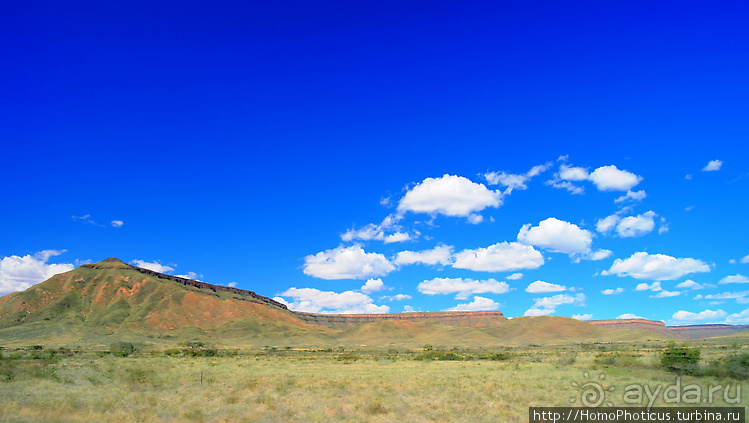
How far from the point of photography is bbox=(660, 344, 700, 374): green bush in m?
35.0

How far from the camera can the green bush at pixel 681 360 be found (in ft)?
115

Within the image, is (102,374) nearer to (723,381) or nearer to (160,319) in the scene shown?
(723,381)

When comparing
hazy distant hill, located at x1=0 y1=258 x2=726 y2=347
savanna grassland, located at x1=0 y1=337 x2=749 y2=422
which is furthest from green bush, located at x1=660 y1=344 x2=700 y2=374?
hazy distant hill, located at x1=0 y1=258 x2=726 y2=347

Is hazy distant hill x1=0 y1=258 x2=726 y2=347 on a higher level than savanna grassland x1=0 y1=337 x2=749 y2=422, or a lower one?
lower

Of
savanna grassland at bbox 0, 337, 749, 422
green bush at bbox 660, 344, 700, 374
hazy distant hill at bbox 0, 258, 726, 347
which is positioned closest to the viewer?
savanna grassland at bbox 0, 337, 749, 422

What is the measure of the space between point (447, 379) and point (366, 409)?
43.2 ft

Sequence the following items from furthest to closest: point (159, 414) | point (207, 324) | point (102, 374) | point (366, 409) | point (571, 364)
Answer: point (207, 324) < point (571, 364) < point (102, 374) < point (366, 409) < point (159, 414)

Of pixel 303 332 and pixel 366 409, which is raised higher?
pixel 366 409

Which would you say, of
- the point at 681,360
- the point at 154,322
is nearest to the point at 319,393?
the point at 681,360

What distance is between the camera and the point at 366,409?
2380 centimetres

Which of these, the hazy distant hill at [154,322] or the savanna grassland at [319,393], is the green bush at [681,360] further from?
the hazy distant hill at [154,322]

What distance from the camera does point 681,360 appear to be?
36.1 m

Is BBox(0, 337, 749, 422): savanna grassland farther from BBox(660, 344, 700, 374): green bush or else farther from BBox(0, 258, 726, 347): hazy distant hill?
BBox(0, 258, 726, 347): hazy distant hill

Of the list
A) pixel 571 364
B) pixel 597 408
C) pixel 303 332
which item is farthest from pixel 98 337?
pixel 597 408
